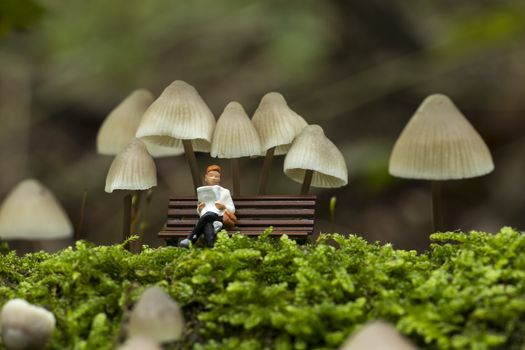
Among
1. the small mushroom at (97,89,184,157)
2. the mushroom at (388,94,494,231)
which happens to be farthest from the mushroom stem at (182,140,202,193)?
the mushroom at (388,94,494,231)

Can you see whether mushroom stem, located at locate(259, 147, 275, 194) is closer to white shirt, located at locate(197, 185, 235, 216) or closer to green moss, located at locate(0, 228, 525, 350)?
white shirt, located at locate(197, 185, 235, 216)

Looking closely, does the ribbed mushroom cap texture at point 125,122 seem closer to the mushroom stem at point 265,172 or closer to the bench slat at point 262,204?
the mushroom stem at point 265,172

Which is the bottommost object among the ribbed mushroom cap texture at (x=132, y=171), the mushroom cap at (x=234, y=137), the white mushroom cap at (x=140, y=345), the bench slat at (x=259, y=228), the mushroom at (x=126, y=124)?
the white mushroom cap at (x=140, y=345)

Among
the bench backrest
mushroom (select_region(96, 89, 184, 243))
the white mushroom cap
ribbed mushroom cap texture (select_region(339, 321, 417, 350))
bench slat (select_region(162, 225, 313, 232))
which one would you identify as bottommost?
the white mushroom cap

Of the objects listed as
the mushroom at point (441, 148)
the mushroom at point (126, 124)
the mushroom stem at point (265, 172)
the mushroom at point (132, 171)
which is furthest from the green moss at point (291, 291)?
the mushroom at point (126, 124)

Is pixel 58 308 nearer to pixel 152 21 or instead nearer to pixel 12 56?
pixel 152 21

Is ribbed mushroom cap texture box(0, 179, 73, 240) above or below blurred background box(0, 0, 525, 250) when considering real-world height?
below

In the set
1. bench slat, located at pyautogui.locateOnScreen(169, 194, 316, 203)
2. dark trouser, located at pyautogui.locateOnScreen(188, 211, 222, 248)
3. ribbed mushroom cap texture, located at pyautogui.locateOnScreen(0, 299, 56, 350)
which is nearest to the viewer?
ribbed mushroom cap texture, located at pyautogui.locateOnScreen(0, 299, 56, 350)

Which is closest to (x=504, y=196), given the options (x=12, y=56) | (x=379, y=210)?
(x=379, y=210)
